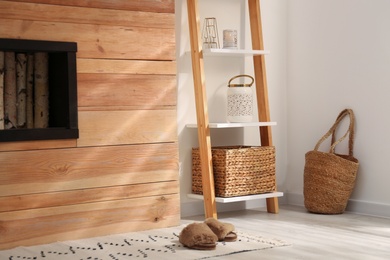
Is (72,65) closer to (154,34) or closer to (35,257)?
(154,34)

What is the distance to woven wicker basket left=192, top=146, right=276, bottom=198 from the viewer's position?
3928 millimetres

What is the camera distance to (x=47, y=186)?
3299 mm

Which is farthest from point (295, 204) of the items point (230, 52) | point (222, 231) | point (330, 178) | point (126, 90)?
point (126, 90)

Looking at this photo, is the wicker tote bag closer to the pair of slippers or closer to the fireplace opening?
the pair of slippers

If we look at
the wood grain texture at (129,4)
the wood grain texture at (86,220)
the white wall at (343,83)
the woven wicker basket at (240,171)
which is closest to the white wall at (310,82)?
the white wall at (343,83)

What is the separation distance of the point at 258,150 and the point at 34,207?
1439 millimetres

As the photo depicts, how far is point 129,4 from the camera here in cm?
358

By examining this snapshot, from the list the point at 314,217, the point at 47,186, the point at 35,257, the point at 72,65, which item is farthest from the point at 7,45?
the point at 314,217

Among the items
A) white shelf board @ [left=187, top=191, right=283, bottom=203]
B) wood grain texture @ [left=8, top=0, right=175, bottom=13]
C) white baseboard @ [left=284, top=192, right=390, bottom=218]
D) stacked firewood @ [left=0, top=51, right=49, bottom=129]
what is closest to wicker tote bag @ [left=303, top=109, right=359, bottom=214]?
white baseboard @ [left=284, top=192, right=390, bottom=218]

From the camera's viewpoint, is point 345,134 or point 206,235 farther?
point 345,134

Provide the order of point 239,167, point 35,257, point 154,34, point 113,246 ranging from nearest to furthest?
point 35,257
point 113,246
point 154,34
point 239,167

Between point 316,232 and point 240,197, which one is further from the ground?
point 240,197

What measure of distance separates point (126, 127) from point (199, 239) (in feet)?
2.64

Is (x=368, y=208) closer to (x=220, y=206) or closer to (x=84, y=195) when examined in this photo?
(x=220, y=206)
